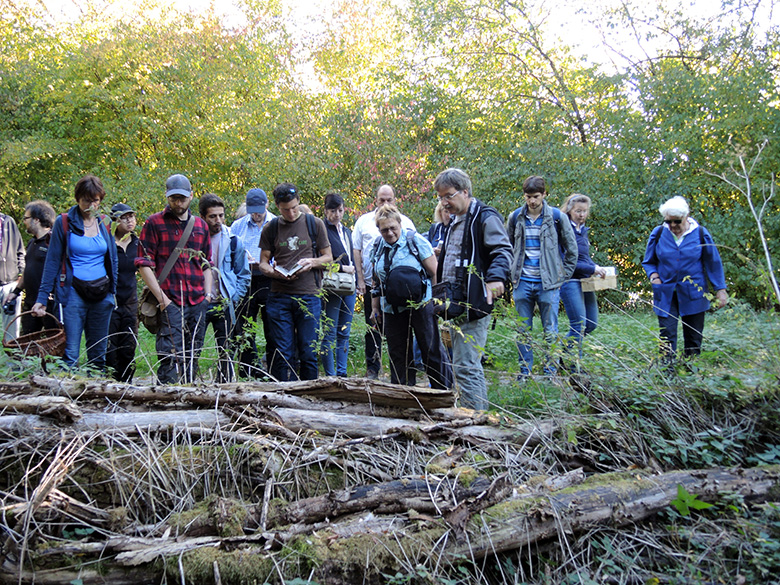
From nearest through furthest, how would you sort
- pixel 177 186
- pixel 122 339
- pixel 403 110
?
pixel 177 186, pixel 122 339, pixel 403 110

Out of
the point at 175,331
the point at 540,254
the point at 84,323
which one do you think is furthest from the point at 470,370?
the point at 84,323

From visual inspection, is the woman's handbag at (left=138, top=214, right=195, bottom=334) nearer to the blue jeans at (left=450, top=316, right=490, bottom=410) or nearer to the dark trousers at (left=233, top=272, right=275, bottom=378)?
the dark trousers at (left=233, top=272, right=275, bottom=378)

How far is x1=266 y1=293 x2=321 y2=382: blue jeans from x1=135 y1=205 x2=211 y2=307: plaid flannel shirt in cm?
74

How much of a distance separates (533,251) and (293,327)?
2672mm

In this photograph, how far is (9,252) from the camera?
7695mm

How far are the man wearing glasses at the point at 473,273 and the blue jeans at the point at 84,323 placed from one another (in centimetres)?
324

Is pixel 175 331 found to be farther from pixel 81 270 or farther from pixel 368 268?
pixel 368 268

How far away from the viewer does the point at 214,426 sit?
3645mm

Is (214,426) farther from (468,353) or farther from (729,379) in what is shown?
(729,379)

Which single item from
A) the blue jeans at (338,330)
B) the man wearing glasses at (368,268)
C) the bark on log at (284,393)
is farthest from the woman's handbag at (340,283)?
the bark on log at (284,393)

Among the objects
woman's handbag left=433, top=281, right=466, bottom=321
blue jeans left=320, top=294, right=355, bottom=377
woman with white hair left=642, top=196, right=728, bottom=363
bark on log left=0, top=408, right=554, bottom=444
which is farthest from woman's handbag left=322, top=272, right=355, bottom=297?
woman with white hair left=642, top=196, right=728, bottom=363

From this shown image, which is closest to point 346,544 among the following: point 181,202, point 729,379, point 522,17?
point 729,379

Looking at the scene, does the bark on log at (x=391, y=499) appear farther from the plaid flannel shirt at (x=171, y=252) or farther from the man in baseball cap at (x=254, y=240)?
the man in baseball cap at (x=254, y=240)

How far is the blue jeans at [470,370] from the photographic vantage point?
4909 millimetres
